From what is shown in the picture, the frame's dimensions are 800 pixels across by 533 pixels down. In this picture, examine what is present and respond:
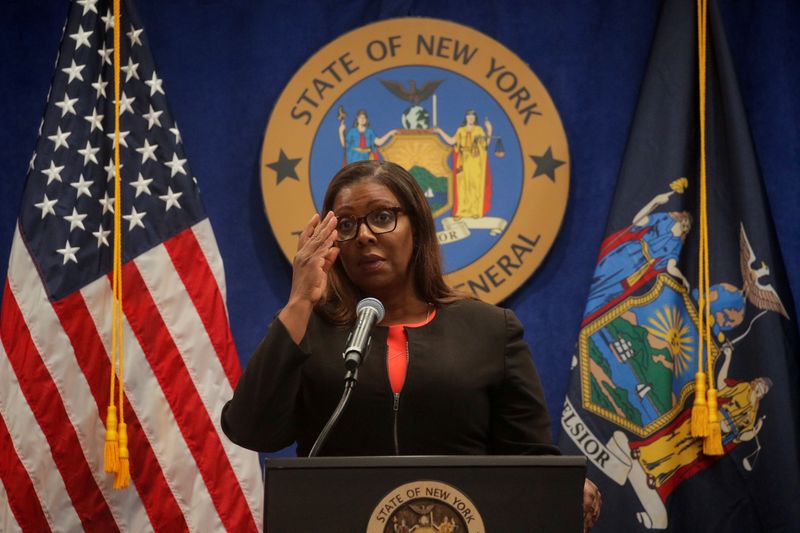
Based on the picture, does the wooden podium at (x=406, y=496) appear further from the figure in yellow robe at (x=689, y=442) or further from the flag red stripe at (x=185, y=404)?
the figure in yellow robe at (x=689, y=442)

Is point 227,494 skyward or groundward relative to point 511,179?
groundward

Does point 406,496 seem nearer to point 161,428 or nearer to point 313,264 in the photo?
point 313,264

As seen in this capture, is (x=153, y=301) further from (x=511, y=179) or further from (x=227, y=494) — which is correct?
(x=511, y=179)

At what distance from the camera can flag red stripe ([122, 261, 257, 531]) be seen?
3.14m

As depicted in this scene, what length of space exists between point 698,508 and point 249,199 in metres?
1.77

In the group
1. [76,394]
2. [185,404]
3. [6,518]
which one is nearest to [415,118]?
[185,404]

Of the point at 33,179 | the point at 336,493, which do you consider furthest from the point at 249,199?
the point at 336,493

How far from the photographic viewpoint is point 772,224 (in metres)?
3.32

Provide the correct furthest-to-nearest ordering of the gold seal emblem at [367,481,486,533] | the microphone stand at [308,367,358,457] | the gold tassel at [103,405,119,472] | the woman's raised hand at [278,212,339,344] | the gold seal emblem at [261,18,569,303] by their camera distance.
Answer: the gold seal emblem at [261,18,569,303] → the gold tassel at [103,405,119,472] → the woman's raised hand at [278,212,339,344] → the microphone stand at [308,367,358,457] → the gold seal emblem at [367,481,486,533]

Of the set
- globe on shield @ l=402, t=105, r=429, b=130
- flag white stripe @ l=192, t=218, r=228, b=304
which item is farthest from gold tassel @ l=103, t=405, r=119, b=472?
globe on shield @ l=402, t=105, r=429, b=130

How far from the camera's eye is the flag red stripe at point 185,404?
3.14 metres

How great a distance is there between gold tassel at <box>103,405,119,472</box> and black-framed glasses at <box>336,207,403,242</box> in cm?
123

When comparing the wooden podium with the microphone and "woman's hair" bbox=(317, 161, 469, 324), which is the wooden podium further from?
"woman's hair" bbox=(317, 161, 469, 324)

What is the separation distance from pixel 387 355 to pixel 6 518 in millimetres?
1592
